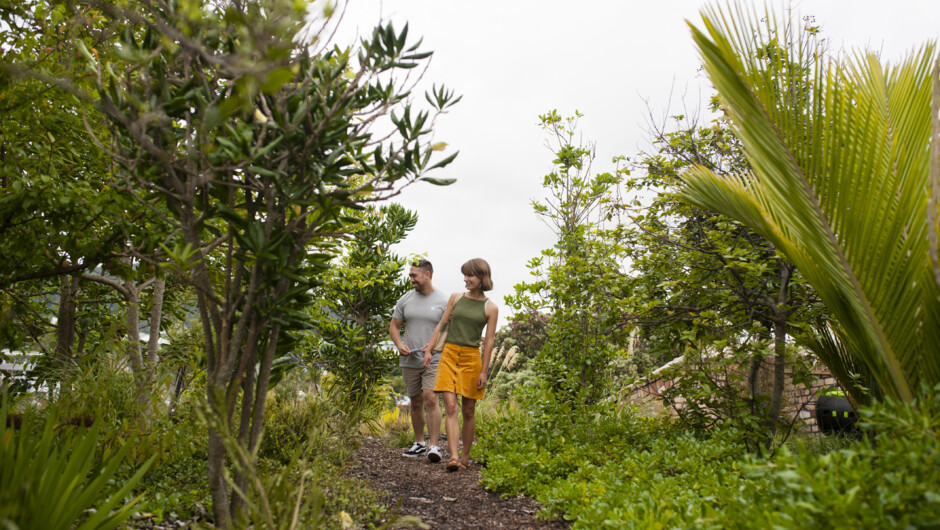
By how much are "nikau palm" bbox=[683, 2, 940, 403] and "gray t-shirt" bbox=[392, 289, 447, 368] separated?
334 centimetres

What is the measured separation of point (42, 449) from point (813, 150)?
317cm

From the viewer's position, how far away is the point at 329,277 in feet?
18.0

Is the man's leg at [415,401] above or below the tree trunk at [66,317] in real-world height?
below

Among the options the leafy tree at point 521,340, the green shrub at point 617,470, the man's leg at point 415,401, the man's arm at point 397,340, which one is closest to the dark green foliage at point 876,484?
the green shrub at point 617,470

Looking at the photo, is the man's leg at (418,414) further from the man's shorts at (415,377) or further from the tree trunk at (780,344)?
the tree trunk at (780,344)

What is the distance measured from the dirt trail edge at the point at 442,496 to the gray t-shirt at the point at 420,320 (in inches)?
38.5

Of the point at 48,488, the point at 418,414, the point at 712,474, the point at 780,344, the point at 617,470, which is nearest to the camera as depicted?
the point at 48,488

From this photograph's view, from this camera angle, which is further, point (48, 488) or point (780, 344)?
point (780, 344)

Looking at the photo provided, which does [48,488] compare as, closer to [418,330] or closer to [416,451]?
[418,330]

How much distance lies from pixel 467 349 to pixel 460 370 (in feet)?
0.63

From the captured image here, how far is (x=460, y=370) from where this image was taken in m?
4.86

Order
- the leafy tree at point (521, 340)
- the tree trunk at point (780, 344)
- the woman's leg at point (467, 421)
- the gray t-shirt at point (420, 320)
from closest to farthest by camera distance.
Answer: the tree trunk at point (780, 344) → the woman's leg at point (467, 421) → the gray t-shirt at point (420, 320) → the leafy tree at point (521, 340)

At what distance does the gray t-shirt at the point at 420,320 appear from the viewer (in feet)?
18.2

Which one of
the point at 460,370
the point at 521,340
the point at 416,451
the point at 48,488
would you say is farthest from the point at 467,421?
the point at 521,340
